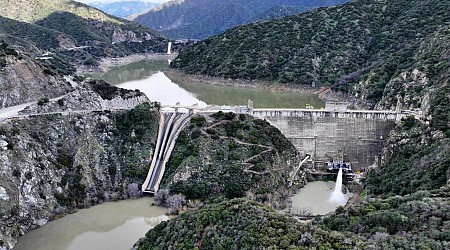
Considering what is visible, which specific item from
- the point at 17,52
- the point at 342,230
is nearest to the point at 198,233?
the point at 342,230

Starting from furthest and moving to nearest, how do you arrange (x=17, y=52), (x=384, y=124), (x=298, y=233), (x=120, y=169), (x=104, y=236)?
(x=17, y=52) → (x=384, y=124) → (x=120, y=169) → (x=104, y=236) → (x=298, y=233)

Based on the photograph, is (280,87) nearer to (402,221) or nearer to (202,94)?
(202,94)

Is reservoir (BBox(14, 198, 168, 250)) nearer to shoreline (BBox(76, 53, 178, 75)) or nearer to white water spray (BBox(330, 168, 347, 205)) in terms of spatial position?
white water spray (BBox(330, 168, 347, 205))

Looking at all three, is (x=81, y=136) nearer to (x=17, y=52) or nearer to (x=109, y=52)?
(x=17, y=52)

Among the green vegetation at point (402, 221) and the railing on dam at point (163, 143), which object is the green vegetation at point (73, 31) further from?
the green vegetation at point (402, 221)

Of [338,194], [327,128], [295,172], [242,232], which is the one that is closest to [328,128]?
[327,128]

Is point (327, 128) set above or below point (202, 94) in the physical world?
below

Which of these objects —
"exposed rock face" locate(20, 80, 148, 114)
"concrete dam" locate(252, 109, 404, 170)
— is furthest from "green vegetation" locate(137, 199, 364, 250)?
"exposed rock face" locate(20, 80, 148, 114)

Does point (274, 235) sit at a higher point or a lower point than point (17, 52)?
lower
